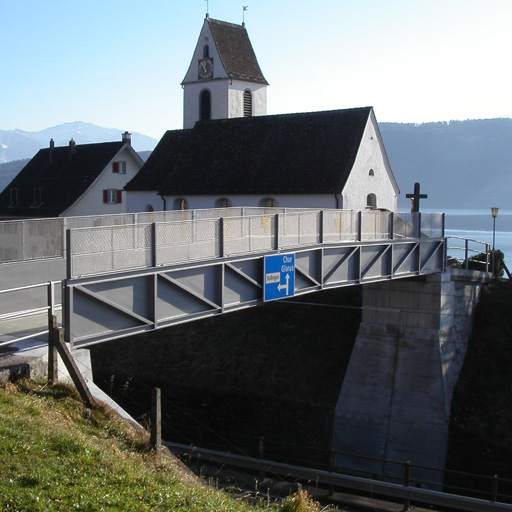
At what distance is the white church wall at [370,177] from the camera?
3647 centimetres

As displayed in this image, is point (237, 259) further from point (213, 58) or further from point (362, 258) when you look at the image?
point (213, 58)

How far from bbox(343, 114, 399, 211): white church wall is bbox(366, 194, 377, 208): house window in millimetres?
182

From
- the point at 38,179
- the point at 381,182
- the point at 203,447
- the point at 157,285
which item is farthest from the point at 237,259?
the point at 38,179

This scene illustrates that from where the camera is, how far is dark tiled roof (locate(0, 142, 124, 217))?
5328 centimetres

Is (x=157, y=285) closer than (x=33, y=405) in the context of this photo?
No

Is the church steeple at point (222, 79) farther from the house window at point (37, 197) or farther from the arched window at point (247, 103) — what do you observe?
the house window at point (37, 197)

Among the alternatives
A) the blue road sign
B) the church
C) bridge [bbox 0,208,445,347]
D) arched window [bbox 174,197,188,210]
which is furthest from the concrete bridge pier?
arched window [bbox 174,197,188,210]

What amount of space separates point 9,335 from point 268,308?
18428 millimetres

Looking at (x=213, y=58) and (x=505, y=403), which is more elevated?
(x=213, y=58)

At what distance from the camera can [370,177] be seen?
37875 millimetres

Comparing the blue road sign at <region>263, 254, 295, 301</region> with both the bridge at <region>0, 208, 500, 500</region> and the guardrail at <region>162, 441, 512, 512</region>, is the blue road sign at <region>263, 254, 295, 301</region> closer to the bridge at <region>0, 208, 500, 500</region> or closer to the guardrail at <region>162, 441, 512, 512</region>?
the bridge at <region>0, 208, 500, 500</region>

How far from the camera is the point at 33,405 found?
9.83 meters

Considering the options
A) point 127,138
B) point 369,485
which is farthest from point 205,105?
point 369,485

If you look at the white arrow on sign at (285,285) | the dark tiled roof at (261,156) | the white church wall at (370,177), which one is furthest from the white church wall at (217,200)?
the white arrow on sign at (285,285)
